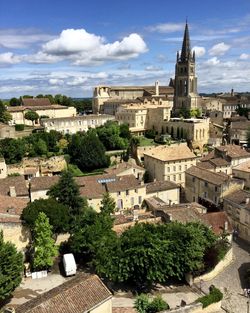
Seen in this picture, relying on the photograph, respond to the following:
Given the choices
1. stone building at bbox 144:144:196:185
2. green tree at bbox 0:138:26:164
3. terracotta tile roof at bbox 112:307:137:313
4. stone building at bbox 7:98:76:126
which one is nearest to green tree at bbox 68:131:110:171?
stone building at bbox 144:144:196:185

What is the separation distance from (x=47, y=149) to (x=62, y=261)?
2858 cm

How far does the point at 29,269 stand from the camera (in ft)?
96.4

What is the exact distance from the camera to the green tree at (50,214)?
1173 inches

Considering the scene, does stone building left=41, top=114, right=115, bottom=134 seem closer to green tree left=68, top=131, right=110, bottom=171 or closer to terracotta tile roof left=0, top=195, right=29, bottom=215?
green tree left=68, top=131, right=110, bottom=171

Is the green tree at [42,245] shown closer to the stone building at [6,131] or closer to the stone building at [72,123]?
the stone building at [6,131]

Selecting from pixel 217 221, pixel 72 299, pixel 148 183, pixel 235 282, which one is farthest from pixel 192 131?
pixel 72 299

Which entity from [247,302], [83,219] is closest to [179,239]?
[247,302]

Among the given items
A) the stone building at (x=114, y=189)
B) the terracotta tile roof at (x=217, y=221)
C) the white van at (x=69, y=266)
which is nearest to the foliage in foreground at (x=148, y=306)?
the white van at (x=69, y=266)

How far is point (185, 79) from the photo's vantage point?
305ft

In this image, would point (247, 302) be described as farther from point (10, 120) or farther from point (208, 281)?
point (10, 120)

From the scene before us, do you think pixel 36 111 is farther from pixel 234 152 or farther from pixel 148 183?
pixel 234 152

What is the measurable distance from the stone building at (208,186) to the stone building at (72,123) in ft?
93.4

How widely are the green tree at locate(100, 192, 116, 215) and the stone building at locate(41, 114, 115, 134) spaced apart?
30.1 m

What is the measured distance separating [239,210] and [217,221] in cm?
294
